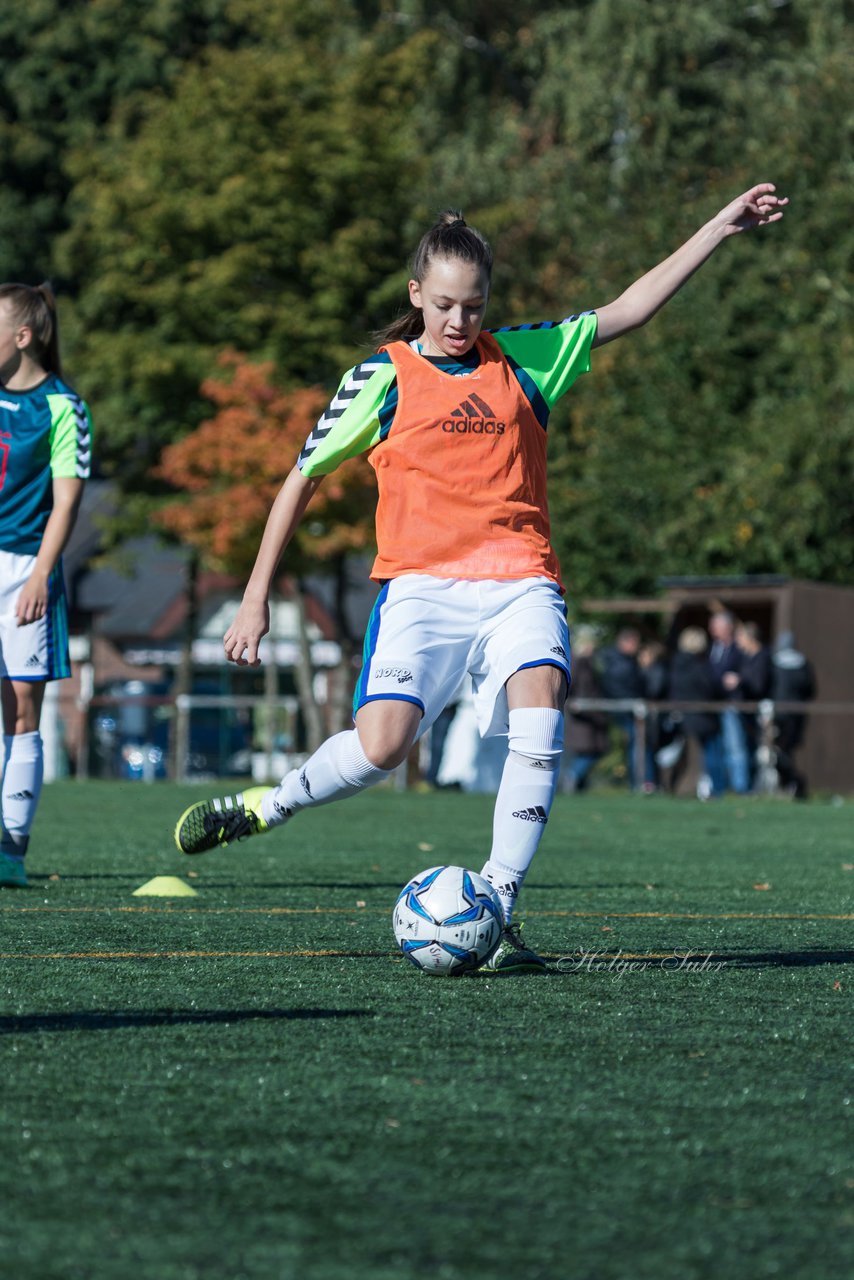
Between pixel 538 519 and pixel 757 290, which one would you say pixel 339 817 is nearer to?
pixel 538 519

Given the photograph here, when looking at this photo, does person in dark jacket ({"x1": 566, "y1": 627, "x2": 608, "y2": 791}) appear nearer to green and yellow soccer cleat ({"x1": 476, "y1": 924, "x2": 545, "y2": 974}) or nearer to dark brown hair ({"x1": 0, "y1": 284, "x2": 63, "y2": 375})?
dark brown hair ({"x1": 0, "y1": 284, "x2": 63, "y2": 375})

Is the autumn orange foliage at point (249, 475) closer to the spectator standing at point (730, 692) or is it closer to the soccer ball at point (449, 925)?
the spectator standing at point (730, 692)

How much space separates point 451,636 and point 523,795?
0.49 metres

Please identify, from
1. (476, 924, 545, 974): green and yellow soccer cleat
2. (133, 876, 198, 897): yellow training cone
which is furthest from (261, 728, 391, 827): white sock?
(133, 876, 198, 897): yellow training cone

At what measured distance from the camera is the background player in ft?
25.3

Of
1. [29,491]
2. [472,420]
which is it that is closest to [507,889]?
[472,420]

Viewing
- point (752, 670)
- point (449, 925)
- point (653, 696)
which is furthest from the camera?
point (653, 696)

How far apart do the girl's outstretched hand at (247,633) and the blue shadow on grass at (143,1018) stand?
133 centimetres

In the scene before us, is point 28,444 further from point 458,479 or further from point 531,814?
point 531,814

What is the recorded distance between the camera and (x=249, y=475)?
28.6m

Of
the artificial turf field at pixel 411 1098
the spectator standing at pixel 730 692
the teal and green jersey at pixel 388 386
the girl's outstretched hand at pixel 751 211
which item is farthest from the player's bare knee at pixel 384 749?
the spectator standing at pixel 730 692

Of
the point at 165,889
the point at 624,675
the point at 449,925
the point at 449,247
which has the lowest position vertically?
the point at 165,889

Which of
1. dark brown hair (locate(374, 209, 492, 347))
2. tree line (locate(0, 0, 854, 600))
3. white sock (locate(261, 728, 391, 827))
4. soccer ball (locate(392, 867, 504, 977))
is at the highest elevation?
tree line (locate(0, 0, 854, 600))

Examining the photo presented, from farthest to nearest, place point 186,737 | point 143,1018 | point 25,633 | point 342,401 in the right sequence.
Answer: point 186,737 < point 25,633 < point 342,401 < point 143,1018
